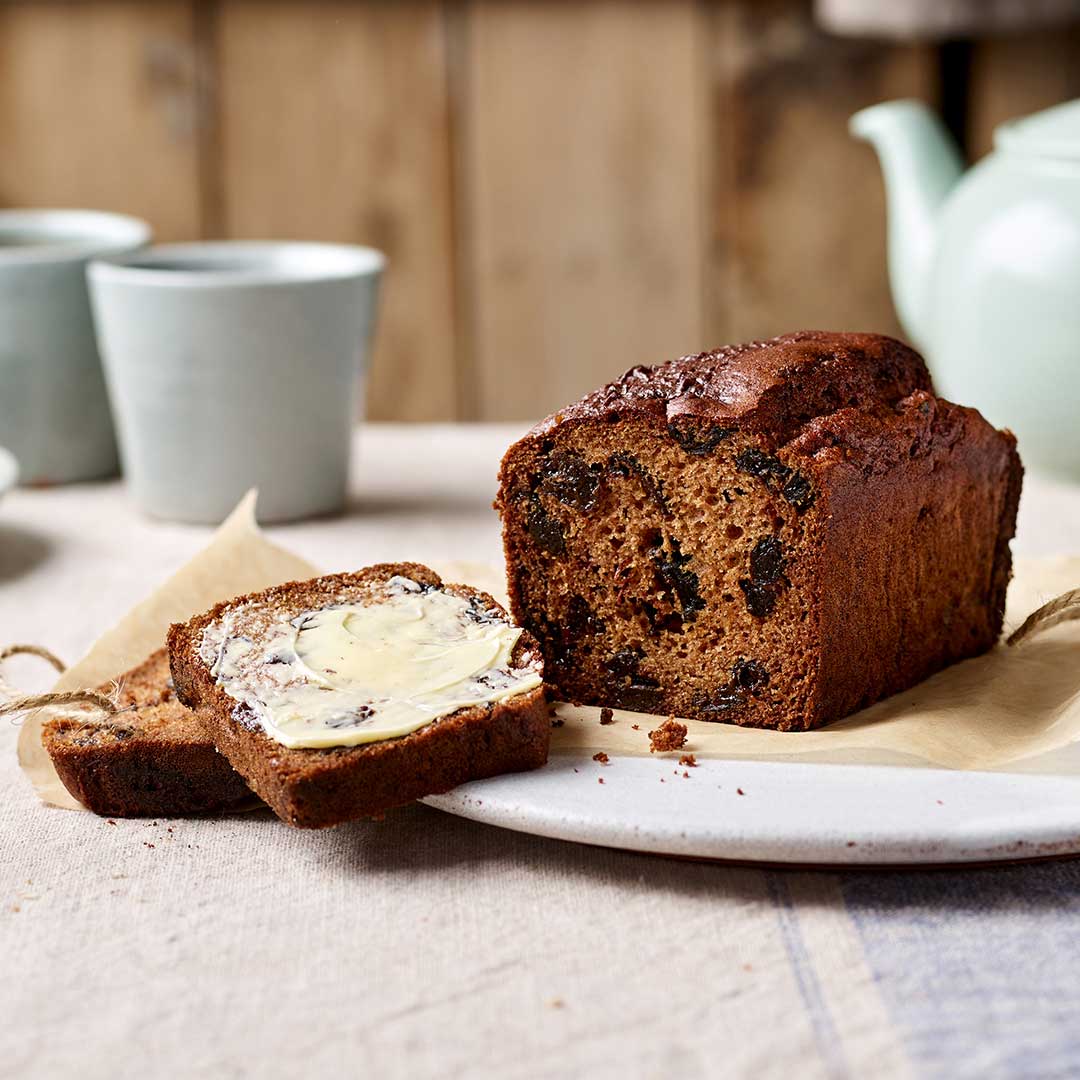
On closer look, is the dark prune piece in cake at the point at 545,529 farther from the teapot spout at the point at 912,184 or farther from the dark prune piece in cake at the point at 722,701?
the teapot spout at the point at 912,184

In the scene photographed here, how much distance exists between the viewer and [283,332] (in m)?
2.11

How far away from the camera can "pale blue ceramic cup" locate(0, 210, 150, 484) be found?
2254 millimetres

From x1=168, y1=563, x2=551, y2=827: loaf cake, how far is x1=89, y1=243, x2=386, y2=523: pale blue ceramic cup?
2.54 ft

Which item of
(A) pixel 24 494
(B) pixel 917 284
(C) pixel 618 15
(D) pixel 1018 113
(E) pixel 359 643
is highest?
(C) pixel 618 15

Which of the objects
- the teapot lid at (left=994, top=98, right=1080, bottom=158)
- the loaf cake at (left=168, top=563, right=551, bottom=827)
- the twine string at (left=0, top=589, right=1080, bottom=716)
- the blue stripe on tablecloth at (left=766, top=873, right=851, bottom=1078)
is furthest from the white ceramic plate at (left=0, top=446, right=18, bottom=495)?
the teapot lid at (left=994, top=98, right=1080, bottom=158)

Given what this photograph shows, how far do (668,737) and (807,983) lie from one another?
284 mm

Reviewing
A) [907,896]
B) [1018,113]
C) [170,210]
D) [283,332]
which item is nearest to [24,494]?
[283,332]

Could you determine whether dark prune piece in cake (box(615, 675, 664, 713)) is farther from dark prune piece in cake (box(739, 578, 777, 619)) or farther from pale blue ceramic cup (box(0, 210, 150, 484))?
pale blue ceramic cup (box(0, 210, 150, 484))

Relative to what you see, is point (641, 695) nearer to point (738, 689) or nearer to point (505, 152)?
point (738, 689)

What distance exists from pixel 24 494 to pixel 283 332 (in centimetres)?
56

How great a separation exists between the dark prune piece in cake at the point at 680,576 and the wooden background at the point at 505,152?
2.13 m

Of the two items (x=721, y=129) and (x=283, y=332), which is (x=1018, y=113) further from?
(x=283, y=332)

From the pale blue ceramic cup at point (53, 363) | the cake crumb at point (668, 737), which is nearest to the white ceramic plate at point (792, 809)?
the cake crumb at point (668, 737)

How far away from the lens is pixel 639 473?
1365mm
